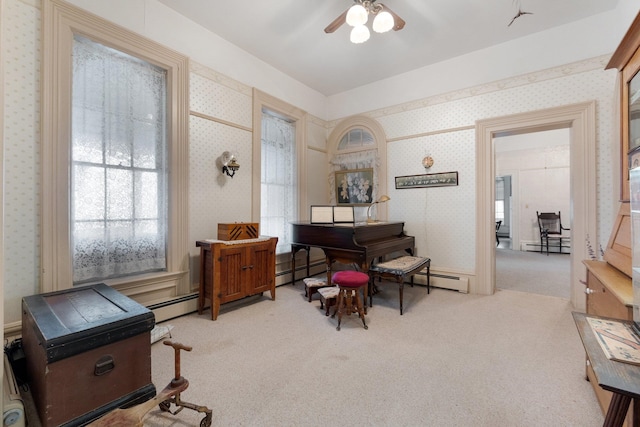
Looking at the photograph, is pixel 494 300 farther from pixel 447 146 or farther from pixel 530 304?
pixel 447 146

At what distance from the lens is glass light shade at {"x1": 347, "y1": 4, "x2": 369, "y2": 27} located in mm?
2463

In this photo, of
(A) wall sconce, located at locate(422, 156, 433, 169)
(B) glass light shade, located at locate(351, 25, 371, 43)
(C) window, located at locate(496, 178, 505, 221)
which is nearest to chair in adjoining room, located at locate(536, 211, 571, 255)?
(C) window, located at locate(496, 178, 505, 221)

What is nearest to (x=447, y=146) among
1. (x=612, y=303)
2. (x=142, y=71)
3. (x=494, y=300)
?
(x=494, y=300)

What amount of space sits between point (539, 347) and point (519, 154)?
24.1 ft

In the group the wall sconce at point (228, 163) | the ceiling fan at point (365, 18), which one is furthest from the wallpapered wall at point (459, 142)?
the wall sconce at point (228, 163)

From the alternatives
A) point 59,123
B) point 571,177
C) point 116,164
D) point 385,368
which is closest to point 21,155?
point 59,123

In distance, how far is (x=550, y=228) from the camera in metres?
7.49

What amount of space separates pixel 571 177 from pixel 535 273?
238 cm

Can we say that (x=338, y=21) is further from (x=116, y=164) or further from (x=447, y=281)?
(x=447, y=281)

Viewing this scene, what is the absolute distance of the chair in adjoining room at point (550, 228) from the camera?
286 inches

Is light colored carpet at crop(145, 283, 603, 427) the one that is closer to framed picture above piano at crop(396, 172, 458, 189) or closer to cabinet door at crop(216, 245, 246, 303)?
cabinet door at crop(216, 245, 246, 303)

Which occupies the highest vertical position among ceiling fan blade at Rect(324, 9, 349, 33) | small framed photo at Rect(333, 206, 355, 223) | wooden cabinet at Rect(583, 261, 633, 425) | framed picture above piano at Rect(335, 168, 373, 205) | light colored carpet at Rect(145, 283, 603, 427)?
ceiling fan blade at Rect(324, 9, 349, 33)

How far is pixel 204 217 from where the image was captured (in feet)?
11.4

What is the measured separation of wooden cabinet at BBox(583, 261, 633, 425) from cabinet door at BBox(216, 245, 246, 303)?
304 cm
